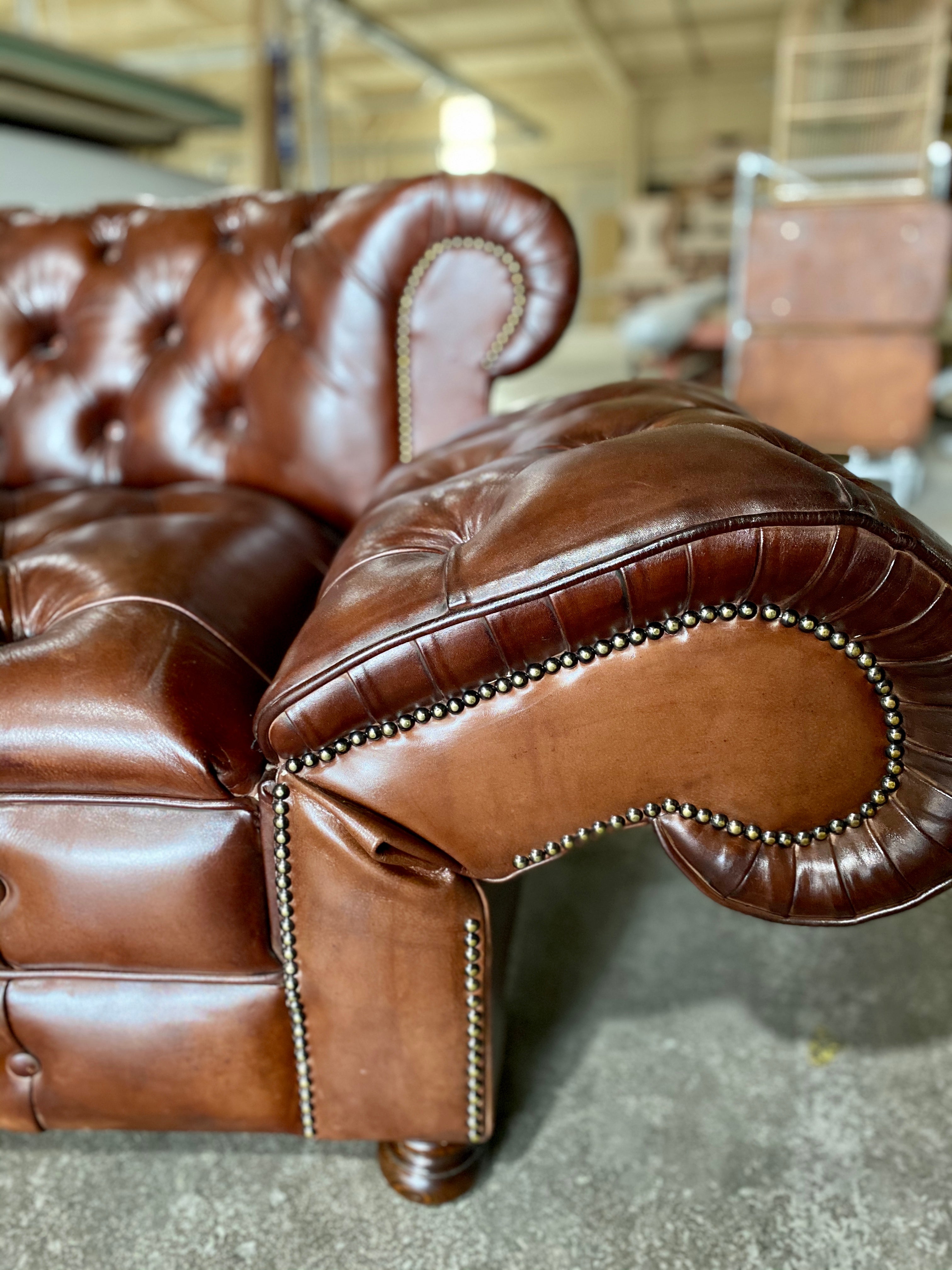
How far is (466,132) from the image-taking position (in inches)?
438

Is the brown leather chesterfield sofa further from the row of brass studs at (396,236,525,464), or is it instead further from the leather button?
the row of brass studs at (396,236,525,464)

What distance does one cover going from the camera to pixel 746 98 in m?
10.4

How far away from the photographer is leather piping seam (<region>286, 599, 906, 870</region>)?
59 centimetres

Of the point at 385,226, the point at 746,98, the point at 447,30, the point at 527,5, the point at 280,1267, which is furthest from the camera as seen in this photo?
the point at 746,98

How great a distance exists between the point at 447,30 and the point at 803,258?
718 cm

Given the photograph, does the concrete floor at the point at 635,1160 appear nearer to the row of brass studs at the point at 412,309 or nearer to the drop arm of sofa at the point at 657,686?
the drop arm of sofa at the point at 657,686

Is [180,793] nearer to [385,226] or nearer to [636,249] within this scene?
[385,226]

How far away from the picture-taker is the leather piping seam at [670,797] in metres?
0.59

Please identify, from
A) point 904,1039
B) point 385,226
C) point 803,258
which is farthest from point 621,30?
point 904,1039

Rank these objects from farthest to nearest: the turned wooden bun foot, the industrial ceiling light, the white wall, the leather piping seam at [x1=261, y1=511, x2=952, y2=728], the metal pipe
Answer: the industrial ceiling light, the metal pipe, the white wall, the turned wooden bun foot, the leather piping seam at [x1=261, y1=511, x2=952, y2=728]

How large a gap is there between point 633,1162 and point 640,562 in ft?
1.89

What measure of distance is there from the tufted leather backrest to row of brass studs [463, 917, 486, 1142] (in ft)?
2.12

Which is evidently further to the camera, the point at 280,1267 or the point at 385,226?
the point at 385,226

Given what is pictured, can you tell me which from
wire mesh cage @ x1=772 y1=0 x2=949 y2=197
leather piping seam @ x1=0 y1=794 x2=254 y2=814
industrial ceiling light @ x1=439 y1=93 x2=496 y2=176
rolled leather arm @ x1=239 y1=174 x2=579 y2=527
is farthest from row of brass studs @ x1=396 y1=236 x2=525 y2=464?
industrial ceiling light @ x1=439 y1=93 x2=496 y2=176
